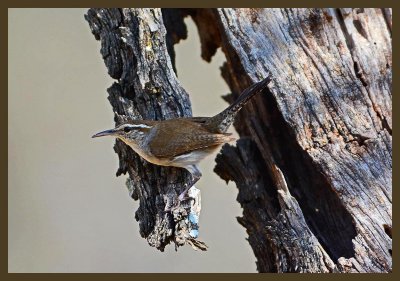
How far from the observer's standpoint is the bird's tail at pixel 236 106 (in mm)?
5156

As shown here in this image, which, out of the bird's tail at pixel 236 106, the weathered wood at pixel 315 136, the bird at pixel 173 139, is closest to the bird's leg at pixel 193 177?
the bird at pixel 173 139

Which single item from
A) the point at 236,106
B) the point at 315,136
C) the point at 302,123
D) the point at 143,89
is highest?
the point at 143,89

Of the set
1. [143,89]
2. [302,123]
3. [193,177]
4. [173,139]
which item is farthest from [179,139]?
[302,123]

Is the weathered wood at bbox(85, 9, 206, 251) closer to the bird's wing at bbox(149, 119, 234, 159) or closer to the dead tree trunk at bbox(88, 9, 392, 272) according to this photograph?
the dead tree trunk at bbox(88, 9, 392, 272)

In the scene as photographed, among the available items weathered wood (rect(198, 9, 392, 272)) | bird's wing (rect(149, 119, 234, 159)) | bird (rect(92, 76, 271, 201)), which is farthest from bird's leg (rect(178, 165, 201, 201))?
weathered wood (rect(198, 9, 392, 272))

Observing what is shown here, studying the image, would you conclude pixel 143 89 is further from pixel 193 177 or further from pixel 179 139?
pixel 193 177

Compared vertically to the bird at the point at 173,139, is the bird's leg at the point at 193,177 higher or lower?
lower

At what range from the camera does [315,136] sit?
5199 mm

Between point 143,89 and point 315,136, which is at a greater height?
point 143,89

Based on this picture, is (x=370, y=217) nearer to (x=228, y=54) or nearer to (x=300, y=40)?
(x=300, y=40)

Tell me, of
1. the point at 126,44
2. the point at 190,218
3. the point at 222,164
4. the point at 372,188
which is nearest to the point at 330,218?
the point at 372,188

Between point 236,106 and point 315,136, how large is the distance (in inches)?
28.1

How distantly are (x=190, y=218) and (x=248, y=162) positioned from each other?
1450mm

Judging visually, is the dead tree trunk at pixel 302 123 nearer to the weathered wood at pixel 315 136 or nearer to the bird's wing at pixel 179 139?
the weathered wood at pixel 315 136
